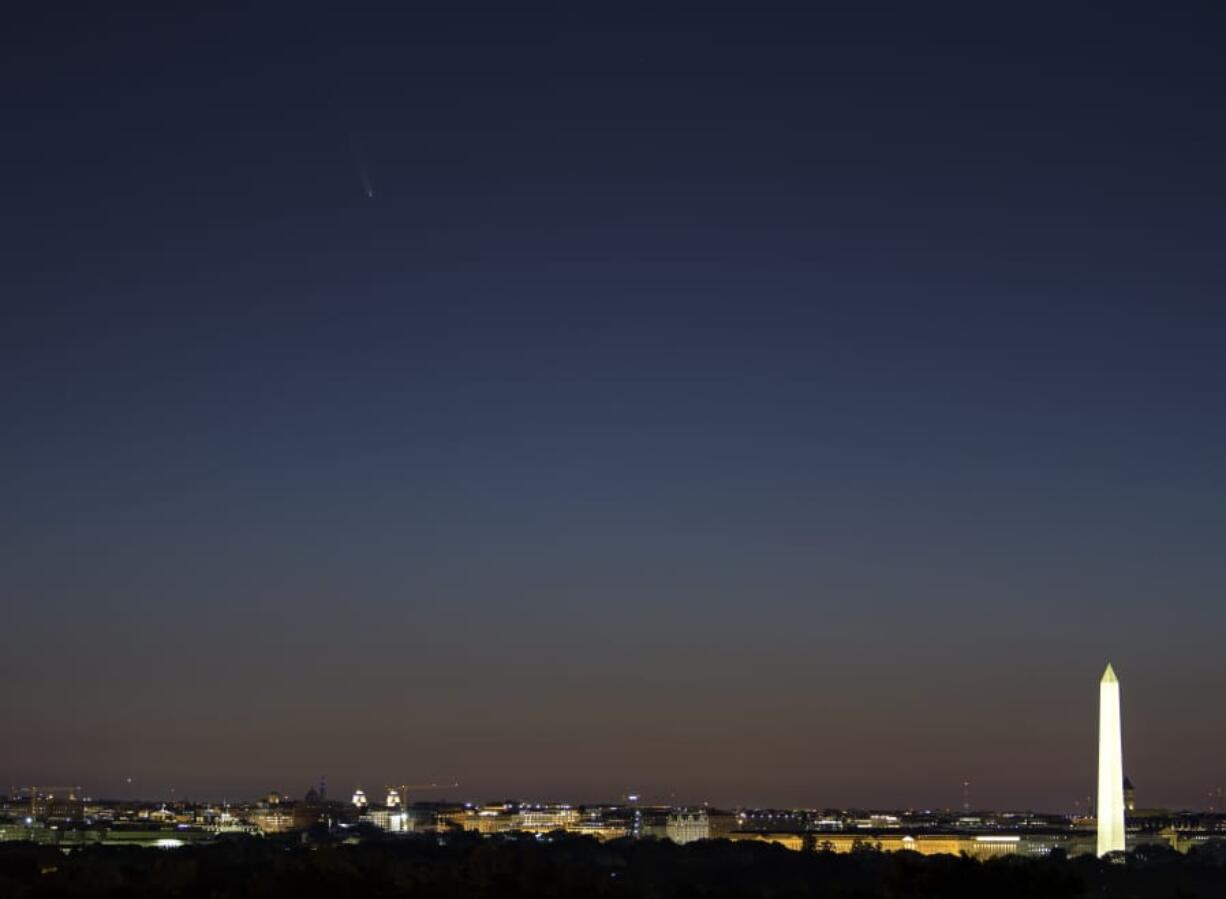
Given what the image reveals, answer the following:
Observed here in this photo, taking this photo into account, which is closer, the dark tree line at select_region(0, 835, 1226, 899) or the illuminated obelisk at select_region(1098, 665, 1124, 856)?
the dark tree line at select_region(0, 835, 1226, 899)

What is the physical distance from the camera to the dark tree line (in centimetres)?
4547

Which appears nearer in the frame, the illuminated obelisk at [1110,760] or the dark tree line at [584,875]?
the dark tree line at [584,875]

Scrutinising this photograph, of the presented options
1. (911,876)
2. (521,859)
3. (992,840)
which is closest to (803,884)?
(521,859)

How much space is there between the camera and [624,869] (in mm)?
131000

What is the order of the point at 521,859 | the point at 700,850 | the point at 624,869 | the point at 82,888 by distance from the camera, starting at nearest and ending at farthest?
the point at 82,888 → the point at 521,859 → the point at 624,869 → the point at 700,850

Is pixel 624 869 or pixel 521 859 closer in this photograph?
pixel 521 859

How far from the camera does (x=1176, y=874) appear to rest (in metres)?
114

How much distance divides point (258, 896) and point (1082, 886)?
119 feet

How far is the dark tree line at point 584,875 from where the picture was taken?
45.5 meters

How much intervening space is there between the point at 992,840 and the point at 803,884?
97.8 m

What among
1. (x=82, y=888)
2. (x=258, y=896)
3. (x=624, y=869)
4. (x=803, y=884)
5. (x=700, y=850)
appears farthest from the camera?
(x=700, y=850)

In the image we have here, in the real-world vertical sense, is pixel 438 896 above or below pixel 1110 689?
below

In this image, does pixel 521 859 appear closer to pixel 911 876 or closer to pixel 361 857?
pixel 361 857

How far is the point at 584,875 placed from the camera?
99.6m
